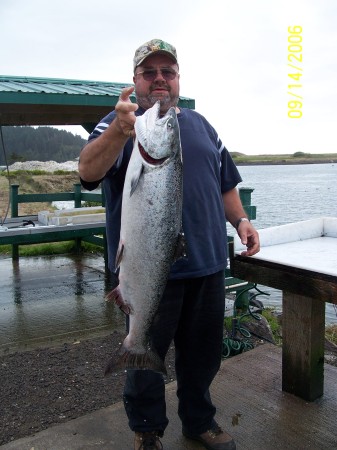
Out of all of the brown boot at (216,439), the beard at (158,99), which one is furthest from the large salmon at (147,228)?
the brown boot at (216,439)

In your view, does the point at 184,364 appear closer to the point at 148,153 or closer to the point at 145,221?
the point at 145,221

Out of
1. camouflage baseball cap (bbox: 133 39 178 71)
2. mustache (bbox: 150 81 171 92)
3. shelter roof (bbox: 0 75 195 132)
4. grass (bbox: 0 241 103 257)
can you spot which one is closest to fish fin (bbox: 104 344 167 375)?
mustache (bbox: 150 81 171 92)

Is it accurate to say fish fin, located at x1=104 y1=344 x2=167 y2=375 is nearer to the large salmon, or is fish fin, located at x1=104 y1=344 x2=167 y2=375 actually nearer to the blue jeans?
the large salmon

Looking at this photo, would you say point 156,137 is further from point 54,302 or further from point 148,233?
point 54,302

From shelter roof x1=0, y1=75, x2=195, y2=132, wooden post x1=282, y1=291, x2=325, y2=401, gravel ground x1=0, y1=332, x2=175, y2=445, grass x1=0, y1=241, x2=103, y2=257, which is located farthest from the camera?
grass x1=0, y1=241, x2=103, y2=257

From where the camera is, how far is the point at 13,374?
433cm

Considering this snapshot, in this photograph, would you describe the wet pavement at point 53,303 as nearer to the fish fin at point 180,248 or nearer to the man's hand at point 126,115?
the fish fin at point 180,248

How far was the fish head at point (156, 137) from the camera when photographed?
220 centimetres

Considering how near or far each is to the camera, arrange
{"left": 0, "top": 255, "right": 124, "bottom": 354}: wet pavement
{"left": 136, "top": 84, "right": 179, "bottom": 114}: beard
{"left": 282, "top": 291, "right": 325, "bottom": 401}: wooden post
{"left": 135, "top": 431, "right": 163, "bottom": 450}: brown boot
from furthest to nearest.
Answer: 1. {"left": 0, "top": 255, "right": 124, "bottom": 354}: wet pavement
2. {"left": 282, "top": 291, "right": 325, "bottom": 401}: wooden post
3. {"left": 135, "top": 431, "right": 163, "bottom": 450}: brown boot
4. {"left": 136, "top": 84, "right": 179, "bottom": 114}: beard

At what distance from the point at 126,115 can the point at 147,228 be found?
0.54 metres

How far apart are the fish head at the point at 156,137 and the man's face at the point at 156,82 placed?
44 centimetres

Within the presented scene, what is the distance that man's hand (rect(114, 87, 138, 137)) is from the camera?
7.11ft

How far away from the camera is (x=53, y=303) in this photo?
669 centimetres

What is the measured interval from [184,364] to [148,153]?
1438 millimetres
